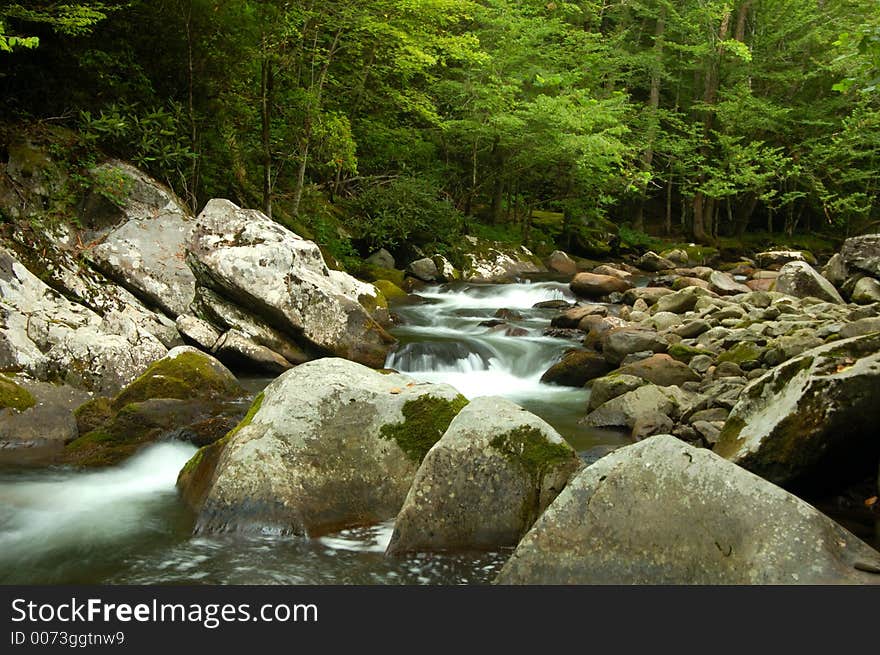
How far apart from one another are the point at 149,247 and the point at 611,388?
22.7 ft

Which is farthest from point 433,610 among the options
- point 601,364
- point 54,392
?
point 601,364

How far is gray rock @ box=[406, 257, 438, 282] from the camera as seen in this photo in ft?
60.0

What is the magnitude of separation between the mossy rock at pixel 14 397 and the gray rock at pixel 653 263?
61.6 feet

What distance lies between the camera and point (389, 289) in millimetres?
16141

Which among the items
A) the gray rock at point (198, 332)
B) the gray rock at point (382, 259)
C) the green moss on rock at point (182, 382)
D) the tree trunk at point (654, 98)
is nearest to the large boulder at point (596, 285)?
the gray rock at point (382, 259)

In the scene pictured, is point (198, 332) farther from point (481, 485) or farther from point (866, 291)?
point (866, 291)

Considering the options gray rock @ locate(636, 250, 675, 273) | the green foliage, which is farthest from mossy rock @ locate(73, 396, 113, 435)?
gray rock @ locate(636, 250, 675, 273)

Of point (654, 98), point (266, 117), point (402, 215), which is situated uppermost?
Result: point (654, 98)

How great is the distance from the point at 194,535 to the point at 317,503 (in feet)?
2.83

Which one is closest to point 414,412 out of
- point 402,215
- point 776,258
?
point 402,215

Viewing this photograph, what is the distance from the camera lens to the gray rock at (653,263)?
74.0ft

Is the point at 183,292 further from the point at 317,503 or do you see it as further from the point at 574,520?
the point at 574,520

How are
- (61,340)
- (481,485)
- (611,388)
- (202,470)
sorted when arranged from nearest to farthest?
(481,485)
(202,470)
(61,340)
(611,388)

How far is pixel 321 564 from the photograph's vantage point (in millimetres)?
4637
